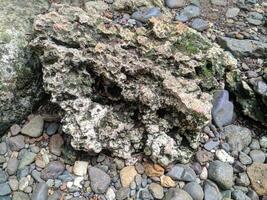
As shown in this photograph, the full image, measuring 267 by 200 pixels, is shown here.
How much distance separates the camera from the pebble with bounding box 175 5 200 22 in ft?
13.9

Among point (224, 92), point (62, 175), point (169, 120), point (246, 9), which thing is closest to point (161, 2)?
point (246, 9)

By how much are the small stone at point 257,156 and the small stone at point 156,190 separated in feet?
2.75

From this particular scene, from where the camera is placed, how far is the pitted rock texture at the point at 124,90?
10.4 feet

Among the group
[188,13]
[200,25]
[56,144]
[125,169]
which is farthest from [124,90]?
[188,13]

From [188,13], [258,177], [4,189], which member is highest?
[188,13]

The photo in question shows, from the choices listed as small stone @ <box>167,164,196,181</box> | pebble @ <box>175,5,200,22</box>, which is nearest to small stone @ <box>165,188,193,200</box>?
small stone @ <box>167,164,196,181</box>

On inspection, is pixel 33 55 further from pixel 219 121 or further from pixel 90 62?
pixel 219 121

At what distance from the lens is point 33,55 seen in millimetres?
3613

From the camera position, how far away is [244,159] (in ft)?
11.2

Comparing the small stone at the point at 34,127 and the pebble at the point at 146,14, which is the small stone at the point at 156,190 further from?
the pebble at the point at 146,14

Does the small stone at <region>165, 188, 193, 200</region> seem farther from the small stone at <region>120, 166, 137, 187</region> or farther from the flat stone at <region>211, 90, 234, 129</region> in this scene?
the flat stone at <region>211, 90, 234, 129</region>

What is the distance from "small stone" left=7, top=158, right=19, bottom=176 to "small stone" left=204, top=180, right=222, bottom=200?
1.50 m

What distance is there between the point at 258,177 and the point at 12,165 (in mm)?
1948

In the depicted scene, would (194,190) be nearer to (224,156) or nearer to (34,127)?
Result: (224,156)
